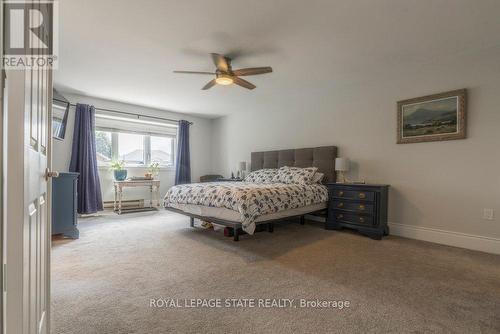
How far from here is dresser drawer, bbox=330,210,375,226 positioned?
3370 mm

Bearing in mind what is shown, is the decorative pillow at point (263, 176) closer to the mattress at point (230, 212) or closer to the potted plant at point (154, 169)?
the mattress at point (230, 212)

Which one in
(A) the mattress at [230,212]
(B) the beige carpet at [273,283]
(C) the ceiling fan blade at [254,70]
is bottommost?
(B) the beige carpet at [273,283]

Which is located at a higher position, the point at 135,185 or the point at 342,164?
the point at 342,164

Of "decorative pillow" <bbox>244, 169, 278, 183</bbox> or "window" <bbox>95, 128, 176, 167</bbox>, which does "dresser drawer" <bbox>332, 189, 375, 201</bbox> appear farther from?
"window" <bbox>95, 128, 176, 167</bbox>

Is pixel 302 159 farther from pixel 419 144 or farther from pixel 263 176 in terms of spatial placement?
pixel 419 144

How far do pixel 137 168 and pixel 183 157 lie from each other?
115 cm

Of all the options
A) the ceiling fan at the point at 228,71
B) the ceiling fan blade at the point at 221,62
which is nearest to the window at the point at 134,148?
the ceiling fan at the point at 228,71

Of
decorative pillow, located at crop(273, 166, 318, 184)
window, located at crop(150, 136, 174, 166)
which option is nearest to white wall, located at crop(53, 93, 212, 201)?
window, located at crop(150, 136, 174, 166)

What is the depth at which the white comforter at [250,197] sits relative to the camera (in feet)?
9.15

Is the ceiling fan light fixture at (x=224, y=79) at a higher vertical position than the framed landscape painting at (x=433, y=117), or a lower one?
higher

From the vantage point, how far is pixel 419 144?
3.36 metres

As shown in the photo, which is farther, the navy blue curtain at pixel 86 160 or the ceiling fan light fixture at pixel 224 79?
the navy blue curtain at pixel 86 160

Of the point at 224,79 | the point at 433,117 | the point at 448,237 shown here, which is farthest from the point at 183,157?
the point at 448,237

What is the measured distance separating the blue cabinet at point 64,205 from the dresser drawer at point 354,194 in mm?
3793
